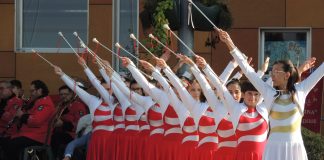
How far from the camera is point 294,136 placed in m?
7.59

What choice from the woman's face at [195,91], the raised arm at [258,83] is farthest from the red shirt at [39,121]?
the raised arm at [258,83]

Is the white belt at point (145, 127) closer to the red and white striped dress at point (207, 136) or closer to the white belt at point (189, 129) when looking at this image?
the white belt at point (189, 129)

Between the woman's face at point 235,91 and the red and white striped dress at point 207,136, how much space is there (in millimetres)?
321

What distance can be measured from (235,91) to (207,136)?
597mm

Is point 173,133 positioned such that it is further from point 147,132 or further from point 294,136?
point 294,136

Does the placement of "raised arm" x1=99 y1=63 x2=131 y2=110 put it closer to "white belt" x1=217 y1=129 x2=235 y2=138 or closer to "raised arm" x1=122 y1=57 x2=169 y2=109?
"raised arm" x1=122 y1=57 x2=169 y2=109

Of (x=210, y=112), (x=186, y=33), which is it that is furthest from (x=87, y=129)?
(x=210, y=112)

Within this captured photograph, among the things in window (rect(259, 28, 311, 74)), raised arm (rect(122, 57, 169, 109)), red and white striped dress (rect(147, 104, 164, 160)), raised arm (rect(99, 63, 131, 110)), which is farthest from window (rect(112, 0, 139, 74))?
raised arm (rect(122, 57, 169, 109))

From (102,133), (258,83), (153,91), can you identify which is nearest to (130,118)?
(102,133)

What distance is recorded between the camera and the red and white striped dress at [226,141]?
8.76 metres

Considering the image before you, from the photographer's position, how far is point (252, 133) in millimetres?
8430

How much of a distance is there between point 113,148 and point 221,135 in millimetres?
2553

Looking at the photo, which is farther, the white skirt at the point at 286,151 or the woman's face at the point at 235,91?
the woman's face at the point at 235,91

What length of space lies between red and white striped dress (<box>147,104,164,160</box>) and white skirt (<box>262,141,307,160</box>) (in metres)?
2.61
